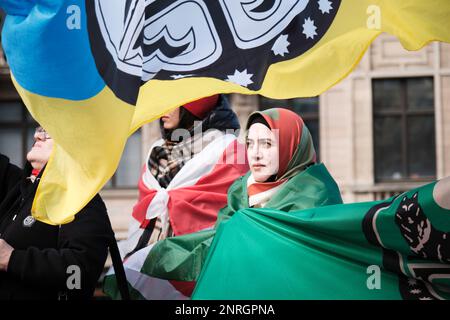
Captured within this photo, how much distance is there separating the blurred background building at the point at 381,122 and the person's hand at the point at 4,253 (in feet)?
49.8

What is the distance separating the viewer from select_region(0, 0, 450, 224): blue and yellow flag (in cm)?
484

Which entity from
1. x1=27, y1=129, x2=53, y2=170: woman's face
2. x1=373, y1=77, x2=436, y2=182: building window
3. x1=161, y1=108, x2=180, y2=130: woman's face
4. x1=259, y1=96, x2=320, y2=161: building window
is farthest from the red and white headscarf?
x1=373, y1=77, x2=436, y2=182: building window

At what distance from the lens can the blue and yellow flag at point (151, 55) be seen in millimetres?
4840

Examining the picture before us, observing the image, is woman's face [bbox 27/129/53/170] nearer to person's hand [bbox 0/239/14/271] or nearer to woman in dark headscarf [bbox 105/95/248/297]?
person's hand [bbox 0/239/14/271]

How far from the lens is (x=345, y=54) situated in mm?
5250

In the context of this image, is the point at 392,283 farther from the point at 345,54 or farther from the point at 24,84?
the point at 24,84

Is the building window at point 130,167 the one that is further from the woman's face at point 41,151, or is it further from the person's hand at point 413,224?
the person's hand at point 413,224

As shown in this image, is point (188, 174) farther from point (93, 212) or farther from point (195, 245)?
point (93, 212)

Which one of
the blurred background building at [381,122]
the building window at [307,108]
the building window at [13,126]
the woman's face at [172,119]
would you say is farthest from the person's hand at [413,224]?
the building window at [13,126]

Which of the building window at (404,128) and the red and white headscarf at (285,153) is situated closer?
the red and white headscarf at (285,153)

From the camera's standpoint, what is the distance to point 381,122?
2091 cm

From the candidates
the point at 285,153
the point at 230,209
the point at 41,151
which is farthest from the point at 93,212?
the point at 285,153

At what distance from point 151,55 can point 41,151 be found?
2.83 feet

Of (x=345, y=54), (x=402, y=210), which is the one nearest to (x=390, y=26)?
(x=345, y=54)
